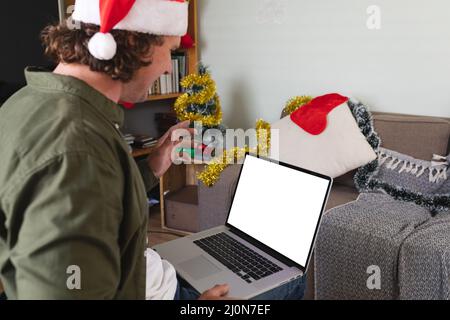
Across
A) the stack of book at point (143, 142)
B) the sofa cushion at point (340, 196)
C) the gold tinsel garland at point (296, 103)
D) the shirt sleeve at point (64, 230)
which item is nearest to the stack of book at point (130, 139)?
the stack of book at point (143, 142)

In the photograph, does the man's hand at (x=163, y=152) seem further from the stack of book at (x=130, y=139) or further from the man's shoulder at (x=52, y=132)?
the stack of book at (x=130, y=139)

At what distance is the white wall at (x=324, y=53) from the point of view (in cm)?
234

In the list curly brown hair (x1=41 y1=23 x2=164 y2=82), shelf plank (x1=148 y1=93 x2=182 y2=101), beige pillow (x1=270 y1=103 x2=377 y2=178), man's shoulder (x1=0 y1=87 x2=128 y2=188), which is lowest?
beige pillow (x1=270 y1=103 x2=377 y2=178)

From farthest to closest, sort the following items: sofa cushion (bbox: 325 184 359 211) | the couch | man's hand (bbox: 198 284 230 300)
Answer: the couch
sofa cushion (bbox: 325 184 359 211)
man's hand (bbox: 198 284 230 300)

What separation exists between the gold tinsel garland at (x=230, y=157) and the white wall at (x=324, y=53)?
0.65 meters

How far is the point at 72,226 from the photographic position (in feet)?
2.04

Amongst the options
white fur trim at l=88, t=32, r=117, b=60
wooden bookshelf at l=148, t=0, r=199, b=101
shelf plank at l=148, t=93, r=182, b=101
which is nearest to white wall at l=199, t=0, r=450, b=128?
wooden bookshelf at l=148, t=0, r=199, b=101

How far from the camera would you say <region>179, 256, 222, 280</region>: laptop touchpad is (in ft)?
3.81

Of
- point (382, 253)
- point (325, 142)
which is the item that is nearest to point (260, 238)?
point (382, 253)

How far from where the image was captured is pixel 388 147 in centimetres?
222

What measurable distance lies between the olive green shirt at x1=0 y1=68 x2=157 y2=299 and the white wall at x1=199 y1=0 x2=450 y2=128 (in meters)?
2.04

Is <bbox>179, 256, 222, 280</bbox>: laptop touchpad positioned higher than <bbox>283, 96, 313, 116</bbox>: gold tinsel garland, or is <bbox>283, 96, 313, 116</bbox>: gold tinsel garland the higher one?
<bbox>283, 96, 313, 116</bbox>: gold tinsel garland

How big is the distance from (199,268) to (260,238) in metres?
0.21

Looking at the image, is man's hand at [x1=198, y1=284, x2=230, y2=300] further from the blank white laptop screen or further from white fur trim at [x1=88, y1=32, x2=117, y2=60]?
white fur trim at [x1=88, y1=32, x2=117, y2=60]
